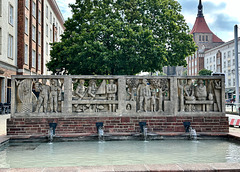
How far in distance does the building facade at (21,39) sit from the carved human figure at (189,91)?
19.6 m

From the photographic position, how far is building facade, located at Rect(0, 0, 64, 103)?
88.4ft

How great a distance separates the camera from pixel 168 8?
2966 centimetres

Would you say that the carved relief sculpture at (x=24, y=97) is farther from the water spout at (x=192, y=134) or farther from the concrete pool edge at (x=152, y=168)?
the water spout at (x=192, y=134)

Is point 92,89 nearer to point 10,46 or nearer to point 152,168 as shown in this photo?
point 152,168

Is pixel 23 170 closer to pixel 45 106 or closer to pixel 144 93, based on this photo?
pixel 45 106

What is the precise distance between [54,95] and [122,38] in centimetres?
1403

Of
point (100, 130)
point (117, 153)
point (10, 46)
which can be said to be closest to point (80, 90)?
point (100, 130)

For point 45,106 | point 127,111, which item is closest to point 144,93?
point 127,111

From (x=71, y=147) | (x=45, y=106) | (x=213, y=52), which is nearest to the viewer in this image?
(x=71, y=147)

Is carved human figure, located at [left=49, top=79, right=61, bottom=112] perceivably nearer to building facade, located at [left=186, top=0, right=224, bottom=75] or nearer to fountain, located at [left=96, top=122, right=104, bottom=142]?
fountain, located at [left=96, top=122, right=104, bottom=142]

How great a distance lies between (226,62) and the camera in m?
72.9

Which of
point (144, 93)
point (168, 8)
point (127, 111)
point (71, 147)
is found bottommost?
point (71, 147)

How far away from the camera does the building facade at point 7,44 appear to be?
26203mm

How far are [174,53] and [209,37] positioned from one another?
78800 millimetres
